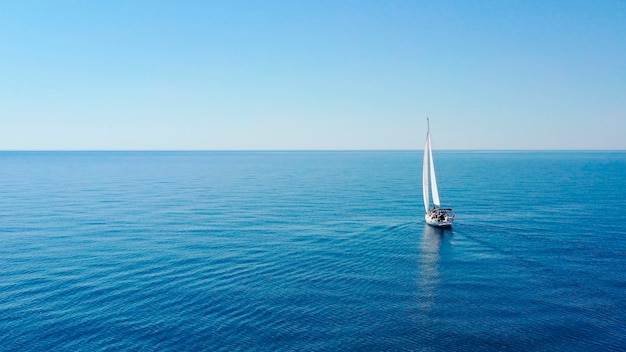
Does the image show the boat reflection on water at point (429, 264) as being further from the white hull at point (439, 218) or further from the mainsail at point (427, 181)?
the mainsail at point (427, 181)

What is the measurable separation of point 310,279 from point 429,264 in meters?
21.8

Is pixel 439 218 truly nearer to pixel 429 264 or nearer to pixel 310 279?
pixel 429 264

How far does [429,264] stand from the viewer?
6675 cm

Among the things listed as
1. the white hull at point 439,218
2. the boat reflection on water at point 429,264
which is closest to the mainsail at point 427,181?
the white hull at point 439,218

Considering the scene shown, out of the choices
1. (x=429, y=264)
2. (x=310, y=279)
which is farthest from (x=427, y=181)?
(x=310, y=279)

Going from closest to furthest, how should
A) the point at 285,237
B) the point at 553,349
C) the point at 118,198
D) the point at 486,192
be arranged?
the point at 553,349
the point at 285,237
the point at 118,198
the point at 486,192

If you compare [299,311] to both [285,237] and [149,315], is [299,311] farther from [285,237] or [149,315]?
[285,237]

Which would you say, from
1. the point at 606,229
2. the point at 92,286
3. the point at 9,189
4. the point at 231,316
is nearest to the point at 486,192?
the point at 606,229

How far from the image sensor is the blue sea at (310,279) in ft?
143

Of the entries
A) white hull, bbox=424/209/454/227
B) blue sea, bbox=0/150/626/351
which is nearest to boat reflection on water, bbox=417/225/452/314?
blue sea, bbox=0/150/626/351

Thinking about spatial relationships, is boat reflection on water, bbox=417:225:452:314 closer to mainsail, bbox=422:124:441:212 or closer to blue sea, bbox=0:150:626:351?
blue sea, bbox=0:150:626:351

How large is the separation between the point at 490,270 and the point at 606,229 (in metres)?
42.2

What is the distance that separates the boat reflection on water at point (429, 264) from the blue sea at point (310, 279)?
34cm

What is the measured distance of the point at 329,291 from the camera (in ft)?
181
